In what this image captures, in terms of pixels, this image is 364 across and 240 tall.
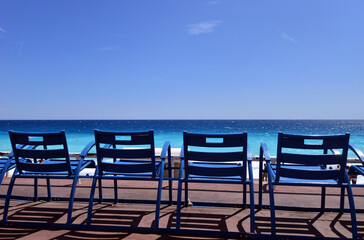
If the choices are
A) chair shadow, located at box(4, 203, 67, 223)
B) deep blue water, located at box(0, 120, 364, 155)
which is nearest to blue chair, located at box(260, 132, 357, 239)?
chair shadow, located at box(4, 203, 67, 223)

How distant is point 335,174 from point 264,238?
0.89 m

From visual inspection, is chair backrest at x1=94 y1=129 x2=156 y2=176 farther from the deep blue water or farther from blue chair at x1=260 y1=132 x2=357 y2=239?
the deep blue water

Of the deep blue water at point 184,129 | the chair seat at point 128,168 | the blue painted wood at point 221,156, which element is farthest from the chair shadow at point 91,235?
the deep blue water at point 184,129

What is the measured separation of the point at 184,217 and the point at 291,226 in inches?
40.8

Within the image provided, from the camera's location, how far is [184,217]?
2863mm

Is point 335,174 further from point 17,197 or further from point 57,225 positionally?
point 17,197

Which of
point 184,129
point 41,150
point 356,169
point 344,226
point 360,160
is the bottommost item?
point 184,129

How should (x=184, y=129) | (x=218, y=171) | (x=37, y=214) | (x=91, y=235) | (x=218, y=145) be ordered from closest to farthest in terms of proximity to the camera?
(x=91, y=235) < (x=218, y=145) < (x=218, y=171) < (x=37, y=214) < (x=184, y=129)

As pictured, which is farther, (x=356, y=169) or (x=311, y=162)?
(x=356, y=169)

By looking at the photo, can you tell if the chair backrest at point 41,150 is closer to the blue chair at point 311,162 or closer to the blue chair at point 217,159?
the blue chair at point 217,159

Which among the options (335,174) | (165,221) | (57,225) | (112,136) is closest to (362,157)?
(335,174)

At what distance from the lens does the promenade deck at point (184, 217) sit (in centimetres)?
246

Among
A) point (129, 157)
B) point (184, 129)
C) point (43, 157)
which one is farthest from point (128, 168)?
point (184, 129)

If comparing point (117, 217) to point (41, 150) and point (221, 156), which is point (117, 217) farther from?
point (221, 156)
